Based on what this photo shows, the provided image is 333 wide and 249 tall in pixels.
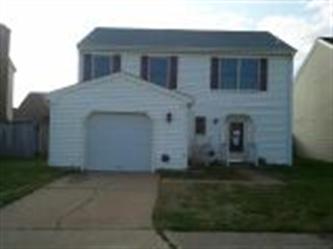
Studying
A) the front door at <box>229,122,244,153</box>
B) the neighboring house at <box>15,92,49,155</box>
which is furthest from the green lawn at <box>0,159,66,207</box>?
the neighboring house at <box>15,92,49,155</box>

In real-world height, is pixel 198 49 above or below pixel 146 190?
above

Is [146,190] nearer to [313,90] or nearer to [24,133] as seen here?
[24,133]

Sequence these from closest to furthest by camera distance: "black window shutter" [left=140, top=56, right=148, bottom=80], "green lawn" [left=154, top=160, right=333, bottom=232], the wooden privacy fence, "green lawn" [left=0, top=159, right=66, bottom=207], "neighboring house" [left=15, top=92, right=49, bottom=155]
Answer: "green lawn" [left=154, top=160, right=333, bottom=232], "green lawn" [left=0, top=159, right=66, bottom=207], "black window shutter" [left=140, top=56, right=148, bottom=80], the wooden privacy fence, "neighboring house" [left=15, top=92, right=49, bottom=155]

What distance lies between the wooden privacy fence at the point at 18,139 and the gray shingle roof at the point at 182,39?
6.23 m

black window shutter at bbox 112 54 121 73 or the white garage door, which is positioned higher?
black window shutter at bbox 112 54 121 73

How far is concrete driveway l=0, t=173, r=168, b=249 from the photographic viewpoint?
15.2 m

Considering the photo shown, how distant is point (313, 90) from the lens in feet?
157

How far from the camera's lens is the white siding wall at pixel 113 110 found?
1341 inches

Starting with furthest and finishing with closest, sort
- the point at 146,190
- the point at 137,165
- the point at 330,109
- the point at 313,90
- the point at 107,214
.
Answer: the point at 313,90 < the point at 330,109 < the point at 137,165 < the point at 146,190 < the point at 107,214

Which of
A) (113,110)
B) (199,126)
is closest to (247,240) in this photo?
(113,110)

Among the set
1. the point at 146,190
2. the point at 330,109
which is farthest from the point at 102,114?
the point at 330,109

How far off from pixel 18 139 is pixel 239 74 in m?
12.0

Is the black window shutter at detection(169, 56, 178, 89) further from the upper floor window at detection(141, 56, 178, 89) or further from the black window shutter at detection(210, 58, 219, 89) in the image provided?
the black window shutter at detection(210, 58, 219, 89)

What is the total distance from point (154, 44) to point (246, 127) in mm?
5305
